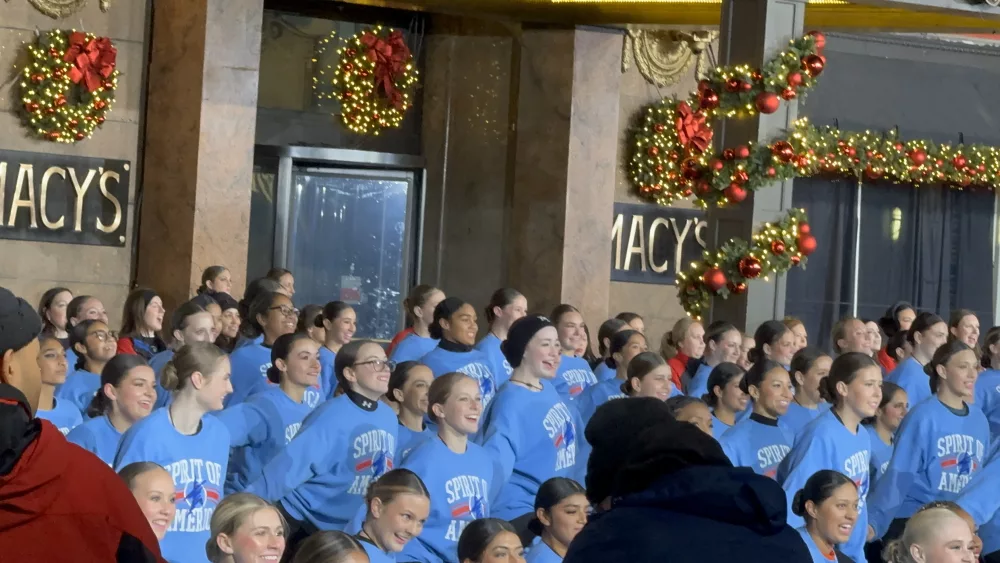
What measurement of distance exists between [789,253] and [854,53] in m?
7.40

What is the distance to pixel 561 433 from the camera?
7.75 metres

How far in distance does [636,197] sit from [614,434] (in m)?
11.7

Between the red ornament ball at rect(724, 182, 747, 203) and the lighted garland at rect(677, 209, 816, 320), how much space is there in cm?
29

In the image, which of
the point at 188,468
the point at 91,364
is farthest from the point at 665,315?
the point at 188,468

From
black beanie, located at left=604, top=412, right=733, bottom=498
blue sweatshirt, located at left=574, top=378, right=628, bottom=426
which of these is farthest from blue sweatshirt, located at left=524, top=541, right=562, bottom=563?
black beanie, located at left=604, top=412, right=733, bottom=498

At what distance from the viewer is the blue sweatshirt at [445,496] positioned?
6.85 metres

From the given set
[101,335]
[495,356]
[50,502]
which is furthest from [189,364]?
[50,502]

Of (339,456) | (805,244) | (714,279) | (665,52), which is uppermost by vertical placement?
(665,52)

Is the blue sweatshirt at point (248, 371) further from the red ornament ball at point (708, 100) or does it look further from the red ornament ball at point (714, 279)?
the red ornament ball at point (708, 100)

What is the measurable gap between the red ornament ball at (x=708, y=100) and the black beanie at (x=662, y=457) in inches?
308

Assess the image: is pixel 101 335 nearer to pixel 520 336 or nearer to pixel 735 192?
pixel 520 336

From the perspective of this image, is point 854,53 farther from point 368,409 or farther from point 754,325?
point 368,409

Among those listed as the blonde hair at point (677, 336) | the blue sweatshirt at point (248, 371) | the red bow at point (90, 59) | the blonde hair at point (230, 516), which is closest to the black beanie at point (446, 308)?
the blue sweatshirt at point (248, 371)

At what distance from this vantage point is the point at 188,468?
6.49 meters
